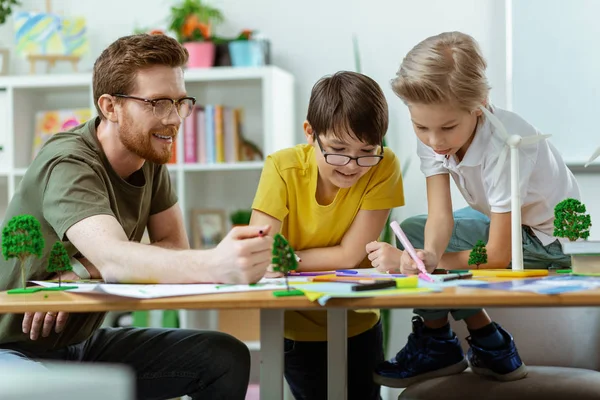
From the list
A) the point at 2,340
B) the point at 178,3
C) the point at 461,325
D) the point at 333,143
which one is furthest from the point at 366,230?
the point at 178,3

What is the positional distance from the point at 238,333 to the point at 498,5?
1950 millimetres

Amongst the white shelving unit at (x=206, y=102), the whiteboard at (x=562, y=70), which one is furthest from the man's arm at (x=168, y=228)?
the whiteboard at (x=562, y=70)

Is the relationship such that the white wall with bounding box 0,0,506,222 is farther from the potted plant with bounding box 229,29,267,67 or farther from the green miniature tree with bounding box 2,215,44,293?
the green miniature tree with bounding box 2,215,44,293

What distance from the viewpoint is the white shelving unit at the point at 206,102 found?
3.70m

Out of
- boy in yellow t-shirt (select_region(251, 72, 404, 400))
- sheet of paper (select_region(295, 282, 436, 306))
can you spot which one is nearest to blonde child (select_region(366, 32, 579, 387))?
boy in yellow t-shirt (select_region(251, 72, 404, 400))

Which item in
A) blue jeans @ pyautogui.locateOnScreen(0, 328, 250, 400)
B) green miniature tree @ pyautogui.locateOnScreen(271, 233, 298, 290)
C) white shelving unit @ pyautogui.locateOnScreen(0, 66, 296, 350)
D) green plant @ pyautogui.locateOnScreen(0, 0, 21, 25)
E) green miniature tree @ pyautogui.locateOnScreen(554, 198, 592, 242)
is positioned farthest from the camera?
green plant @ pyautogui.locateOnScreen(0, 0, 21, 25)

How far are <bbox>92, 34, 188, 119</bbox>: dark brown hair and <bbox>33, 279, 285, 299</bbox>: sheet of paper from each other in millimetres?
683

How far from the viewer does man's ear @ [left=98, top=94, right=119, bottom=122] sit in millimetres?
2004

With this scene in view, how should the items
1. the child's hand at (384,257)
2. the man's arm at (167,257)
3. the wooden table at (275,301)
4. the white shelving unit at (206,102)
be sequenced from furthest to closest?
the white shelving unit at (206,102), the child's hand at (384,257), the man's arm at (167,257), the wooden table at (275,301)

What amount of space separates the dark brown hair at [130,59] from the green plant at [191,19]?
178cm

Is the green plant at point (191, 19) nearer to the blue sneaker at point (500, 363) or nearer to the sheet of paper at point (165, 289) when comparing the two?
the blue sneaker at point (500, 363)

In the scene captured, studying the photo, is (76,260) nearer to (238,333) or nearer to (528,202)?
(528,202)

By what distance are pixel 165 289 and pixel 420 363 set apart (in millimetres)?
854

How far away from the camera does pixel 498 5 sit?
369 cm
